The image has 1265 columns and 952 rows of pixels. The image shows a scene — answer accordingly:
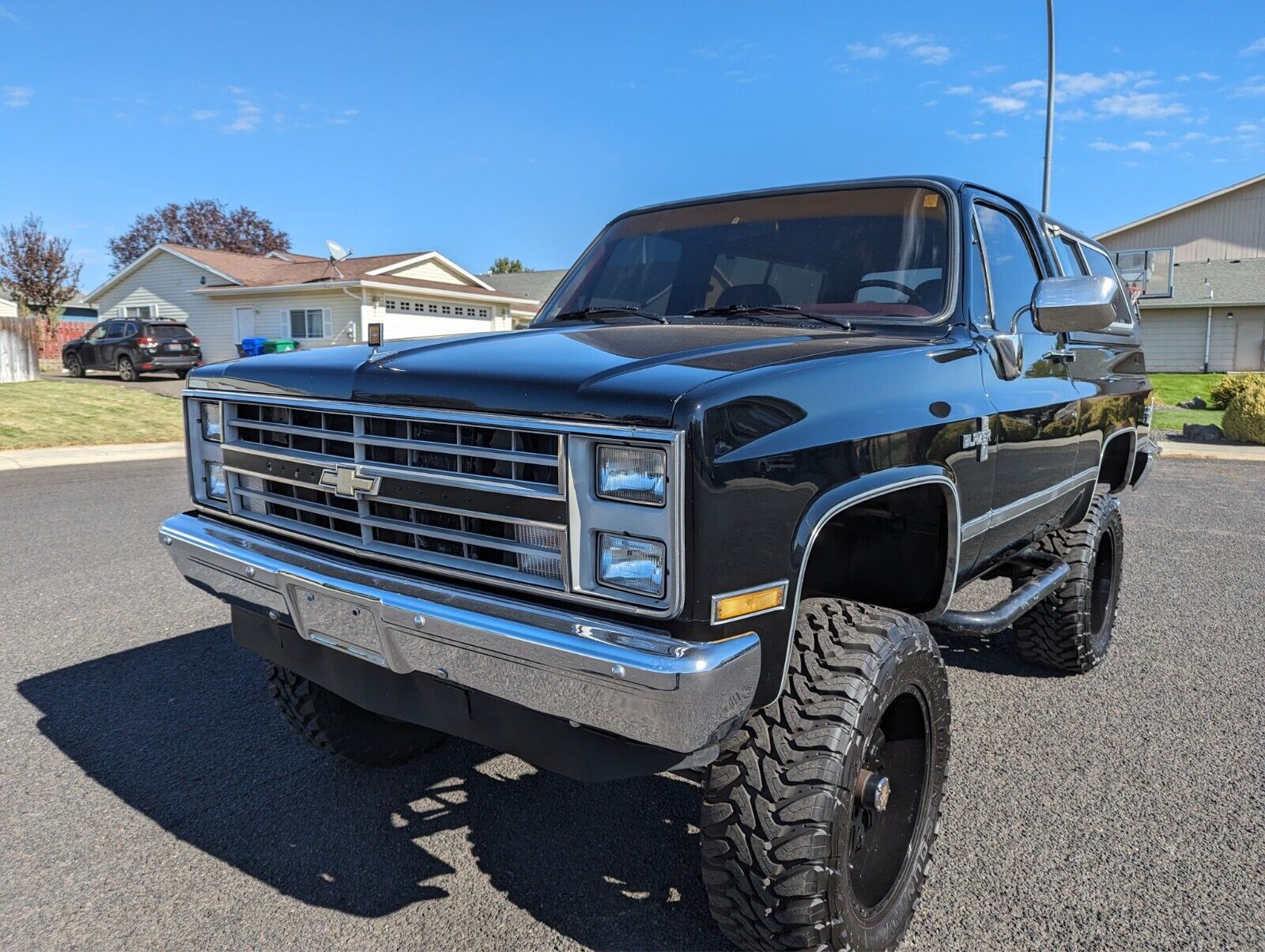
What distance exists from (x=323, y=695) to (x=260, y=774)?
460mm

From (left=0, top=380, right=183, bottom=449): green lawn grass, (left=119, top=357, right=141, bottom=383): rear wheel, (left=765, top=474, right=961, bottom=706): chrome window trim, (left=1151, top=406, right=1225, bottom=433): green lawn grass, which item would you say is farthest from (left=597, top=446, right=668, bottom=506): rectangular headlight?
(left=119, top=357, right=141, bottom=383): rear wheel

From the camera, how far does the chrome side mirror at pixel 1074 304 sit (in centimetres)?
296

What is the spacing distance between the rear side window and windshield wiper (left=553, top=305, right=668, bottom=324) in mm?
24247

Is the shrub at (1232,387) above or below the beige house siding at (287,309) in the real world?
below

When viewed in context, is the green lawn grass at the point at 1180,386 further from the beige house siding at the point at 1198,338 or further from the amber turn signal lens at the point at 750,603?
the amber turn signal lens at the point at 750,603

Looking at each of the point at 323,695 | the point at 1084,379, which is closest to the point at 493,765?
the point at 323,695

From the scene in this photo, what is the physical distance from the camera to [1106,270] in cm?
545

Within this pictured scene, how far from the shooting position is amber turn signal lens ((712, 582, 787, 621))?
1918 millimetres

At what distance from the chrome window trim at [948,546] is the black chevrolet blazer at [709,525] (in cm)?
1

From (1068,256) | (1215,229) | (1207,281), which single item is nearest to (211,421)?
(1068,256)

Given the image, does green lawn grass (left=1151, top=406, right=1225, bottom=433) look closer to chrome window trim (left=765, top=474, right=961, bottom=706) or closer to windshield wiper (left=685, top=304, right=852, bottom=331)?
windshield wiper (left=685, top=304, right=852, bottom=331)

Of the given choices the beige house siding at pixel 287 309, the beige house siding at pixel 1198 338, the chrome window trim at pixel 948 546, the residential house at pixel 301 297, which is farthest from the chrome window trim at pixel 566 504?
the beige house siding at pixel 1198 338

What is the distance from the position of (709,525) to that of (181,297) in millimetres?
36128

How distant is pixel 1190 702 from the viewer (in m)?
4.07
